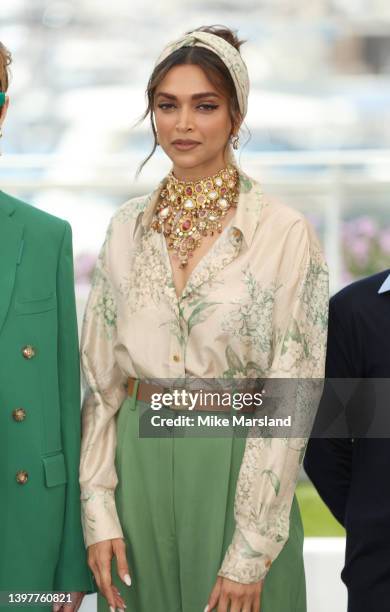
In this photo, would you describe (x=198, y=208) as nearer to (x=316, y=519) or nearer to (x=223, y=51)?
(x=223, y=51)

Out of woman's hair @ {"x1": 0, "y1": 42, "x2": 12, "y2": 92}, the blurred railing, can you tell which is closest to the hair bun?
woman's hair @ {"x1": 0, "y1": 42, "x2": 12, "y2": 92}

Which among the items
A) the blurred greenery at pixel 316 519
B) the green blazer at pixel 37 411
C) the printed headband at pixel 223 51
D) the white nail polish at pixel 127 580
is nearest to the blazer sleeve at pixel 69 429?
the green blazer at pixel 37 411

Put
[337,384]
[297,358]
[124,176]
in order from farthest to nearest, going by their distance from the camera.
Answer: [124,176]
[337,384]
[297,358]

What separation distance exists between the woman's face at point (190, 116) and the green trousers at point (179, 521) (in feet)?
1.54

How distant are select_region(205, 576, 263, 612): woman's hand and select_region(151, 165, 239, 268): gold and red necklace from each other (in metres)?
0.58

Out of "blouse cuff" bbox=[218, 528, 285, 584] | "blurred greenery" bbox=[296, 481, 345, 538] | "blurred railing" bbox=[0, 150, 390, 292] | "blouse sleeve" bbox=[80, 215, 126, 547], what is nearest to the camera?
"blouse cuff" bbox=[218, 528, 285, 584]

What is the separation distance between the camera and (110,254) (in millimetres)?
1997

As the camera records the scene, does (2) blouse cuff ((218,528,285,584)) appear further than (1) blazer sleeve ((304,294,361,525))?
No

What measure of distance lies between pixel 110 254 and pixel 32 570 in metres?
0.60

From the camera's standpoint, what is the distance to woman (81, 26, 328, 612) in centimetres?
185

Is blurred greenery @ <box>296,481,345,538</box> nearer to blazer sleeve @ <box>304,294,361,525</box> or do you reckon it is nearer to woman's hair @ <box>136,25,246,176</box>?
blazer sleeve @ <box>304,294,361,525</box>

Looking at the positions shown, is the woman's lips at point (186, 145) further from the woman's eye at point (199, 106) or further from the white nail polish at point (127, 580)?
the white nail polish at point (127, 580)

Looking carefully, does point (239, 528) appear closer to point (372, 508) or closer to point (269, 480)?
point (269, 480)

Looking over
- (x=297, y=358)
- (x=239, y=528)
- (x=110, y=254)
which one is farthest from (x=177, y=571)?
(x=110, y=254)
